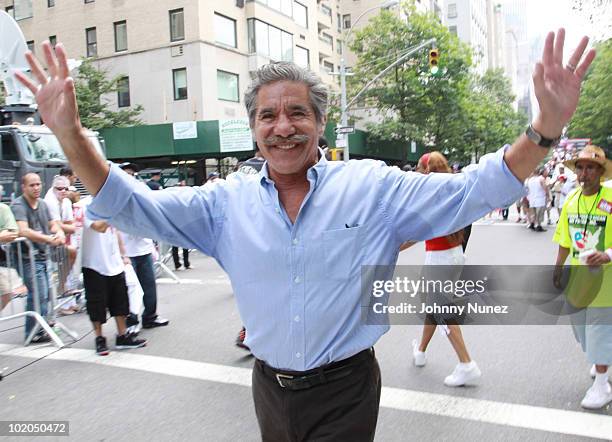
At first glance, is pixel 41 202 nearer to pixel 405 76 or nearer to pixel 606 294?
pixel 606 294

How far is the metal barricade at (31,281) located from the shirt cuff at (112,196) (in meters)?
4.88

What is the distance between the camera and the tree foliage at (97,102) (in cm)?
2552

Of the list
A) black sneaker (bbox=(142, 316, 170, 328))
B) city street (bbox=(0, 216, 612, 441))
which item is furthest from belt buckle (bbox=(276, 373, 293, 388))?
black sneaker (bbox=(142, 316, 170, 328))

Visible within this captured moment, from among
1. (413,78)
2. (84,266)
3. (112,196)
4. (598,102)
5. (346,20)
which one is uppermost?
(346,20)

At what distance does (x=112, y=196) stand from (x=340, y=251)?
2.66 feet

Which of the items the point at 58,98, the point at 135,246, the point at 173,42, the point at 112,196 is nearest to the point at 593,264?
the point at 112,196

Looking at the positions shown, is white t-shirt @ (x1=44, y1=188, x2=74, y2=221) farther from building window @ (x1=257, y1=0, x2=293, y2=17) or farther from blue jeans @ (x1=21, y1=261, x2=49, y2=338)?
building window @ (x1=257, y1=0, x2=293, y2=17)

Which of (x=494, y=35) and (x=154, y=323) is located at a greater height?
(x=494, y=35)

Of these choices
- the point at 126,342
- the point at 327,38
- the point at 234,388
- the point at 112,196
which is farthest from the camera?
the point at 327,38

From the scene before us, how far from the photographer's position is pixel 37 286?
6.39 metres

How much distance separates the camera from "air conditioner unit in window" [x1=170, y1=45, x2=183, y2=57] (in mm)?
26750

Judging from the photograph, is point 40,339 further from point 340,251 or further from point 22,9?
point 22,9

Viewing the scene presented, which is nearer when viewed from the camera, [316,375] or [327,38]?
[316,375]

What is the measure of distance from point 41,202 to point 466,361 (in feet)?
17.3
